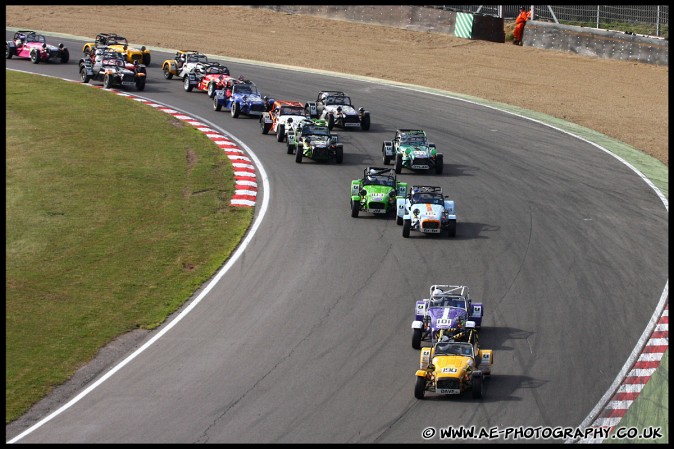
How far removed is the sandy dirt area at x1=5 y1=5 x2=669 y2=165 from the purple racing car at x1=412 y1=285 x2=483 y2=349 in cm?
2131

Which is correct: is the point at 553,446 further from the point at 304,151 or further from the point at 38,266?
the point at 304,151

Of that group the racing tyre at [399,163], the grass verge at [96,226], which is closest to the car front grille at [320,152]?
the racing tyre at [399,163]

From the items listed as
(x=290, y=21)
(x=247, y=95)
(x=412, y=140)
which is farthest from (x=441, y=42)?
(x=412, y=140)

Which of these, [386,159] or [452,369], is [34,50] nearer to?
[386,159]

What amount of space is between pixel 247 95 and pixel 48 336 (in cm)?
2511

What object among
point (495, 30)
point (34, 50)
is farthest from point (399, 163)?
point (34, 50)

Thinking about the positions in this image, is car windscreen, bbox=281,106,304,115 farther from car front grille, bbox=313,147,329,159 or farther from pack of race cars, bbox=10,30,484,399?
car front grille, bbox=313,147,329,159

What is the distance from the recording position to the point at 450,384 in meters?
21.9

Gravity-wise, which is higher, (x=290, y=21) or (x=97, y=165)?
(x=290, y=21)

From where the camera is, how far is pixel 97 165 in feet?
139

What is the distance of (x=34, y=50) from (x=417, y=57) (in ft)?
72.8

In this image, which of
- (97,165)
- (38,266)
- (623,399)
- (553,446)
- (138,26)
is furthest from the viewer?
(138,26)

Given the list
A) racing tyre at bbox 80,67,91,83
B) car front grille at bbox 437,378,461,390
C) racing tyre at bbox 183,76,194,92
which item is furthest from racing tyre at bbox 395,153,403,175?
racing tyre at bbox 80,67,91,83

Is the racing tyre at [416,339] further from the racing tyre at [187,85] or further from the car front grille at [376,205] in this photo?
the racing tyre at [187,85]
